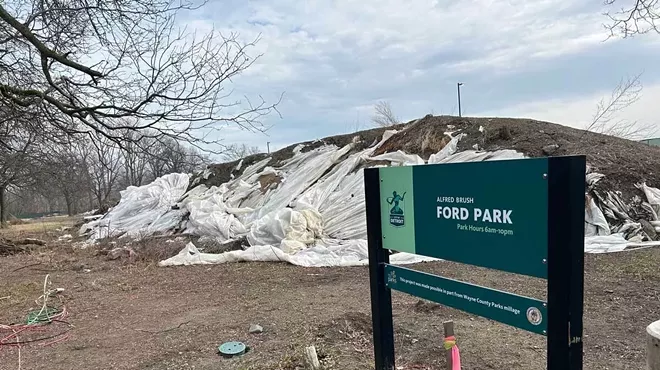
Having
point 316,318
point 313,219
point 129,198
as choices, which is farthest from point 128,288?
point 129,198

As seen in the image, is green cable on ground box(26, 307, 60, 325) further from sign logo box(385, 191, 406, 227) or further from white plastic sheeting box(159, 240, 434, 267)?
sign logo box(385, 191, 406, 227)

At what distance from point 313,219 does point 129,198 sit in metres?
11.0

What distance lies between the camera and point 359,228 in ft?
30.9

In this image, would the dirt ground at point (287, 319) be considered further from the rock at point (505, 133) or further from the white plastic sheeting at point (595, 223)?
the rock at point (505, 133)

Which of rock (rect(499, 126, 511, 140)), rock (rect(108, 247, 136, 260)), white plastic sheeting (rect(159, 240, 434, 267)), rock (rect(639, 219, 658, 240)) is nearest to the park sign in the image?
white plastic sheeting (rect(159, 240, 434, 267))

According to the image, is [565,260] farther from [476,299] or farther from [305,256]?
[305,256]

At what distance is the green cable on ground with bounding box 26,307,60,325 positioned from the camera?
16.4 ft

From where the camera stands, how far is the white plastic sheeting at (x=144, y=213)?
45.0ft

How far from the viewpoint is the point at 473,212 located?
221 centimetres

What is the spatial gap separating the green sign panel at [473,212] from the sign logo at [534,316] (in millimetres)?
149

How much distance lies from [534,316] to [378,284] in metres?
1.10

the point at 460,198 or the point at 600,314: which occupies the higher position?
the point at 460,198

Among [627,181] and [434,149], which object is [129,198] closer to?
[434,149]

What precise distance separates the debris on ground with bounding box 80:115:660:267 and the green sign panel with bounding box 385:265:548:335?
4.59 meters
